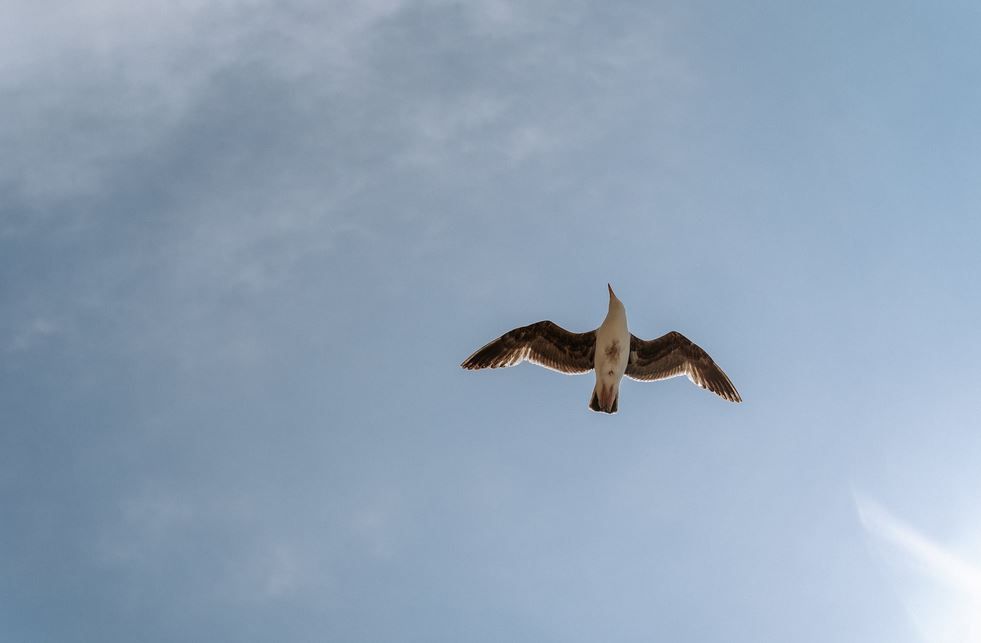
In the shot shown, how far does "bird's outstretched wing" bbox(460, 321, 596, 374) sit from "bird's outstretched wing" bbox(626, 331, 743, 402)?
1.37 m

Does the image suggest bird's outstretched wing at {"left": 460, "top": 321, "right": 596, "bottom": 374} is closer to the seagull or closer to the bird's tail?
the seagull

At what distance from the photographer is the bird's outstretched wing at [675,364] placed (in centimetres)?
2505

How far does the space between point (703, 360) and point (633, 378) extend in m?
2.10

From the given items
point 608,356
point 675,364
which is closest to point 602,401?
point 608,356

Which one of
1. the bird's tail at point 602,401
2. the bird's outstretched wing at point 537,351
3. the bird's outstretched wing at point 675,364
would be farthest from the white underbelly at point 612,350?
the bird's outstretched wing at point 675,364

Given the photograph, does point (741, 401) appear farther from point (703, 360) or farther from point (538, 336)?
point (538, 336)

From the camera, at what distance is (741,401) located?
25516mm

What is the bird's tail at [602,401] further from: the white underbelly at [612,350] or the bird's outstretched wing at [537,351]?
the bird's outstretched wing at [537,351]

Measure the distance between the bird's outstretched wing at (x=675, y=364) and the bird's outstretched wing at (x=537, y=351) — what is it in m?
1.37

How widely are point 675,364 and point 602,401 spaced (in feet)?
9.74

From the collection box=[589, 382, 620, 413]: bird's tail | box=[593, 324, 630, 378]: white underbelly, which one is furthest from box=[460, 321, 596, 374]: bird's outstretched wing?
box=[589, 382, 620, 413]: bird's tail

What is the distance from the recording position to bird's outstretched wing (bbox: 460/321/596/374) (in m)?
24.7

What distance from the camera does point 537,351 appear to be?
2494 centimetres

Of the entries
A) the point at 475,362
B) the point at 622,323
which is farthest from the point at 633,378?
the point at 475,362
